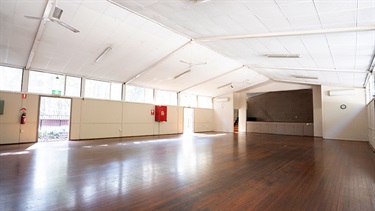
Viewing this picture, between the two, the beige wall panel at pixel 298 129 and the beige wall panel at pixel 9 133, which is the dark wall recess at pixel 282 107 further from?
the beige wall panel at pixel 9 133

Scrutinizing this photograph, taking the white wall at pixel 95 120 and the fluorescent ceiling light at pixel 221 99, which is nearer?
the white wall at pixel 95 120

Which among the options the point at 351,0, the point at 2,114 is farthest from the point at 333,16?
the point at 2,114

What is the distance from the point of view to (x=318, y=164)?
4.70 metres

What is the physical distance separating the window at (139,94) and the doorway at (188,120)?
3.36 meters

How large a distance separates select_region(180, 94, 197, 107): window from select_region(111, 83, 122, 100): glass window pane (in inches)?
193

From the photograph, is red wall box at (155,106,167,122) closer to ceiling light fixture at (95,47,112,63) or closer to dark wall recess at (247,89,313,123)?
ceiling light fixture at (95,47,112,63)

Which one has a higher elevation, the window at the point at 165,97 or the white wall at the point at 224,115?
the window at the point at 165,97

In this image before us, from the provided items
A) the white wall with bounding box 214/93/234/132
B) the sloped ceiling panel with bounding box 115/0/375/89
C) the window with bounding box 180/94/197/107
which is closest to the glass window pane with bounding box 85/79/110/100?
the window with bounding box 180/94/197/107

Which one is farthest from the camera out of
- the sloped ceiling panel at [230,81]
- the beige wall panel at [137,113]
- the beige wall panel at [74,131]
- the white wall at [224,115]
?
the white wall at [224,115]

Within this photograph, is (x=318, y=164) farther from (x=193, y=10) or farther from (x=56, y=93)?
(x=56, y=93)

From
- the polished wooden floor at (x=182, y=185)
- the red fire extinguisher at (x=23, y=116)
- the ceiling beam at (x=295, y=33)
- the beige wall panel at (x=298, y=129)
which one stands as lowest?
the polished wooden floor at (x=182, y=185)

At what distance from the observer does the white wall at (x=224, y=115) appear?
1630 centimetres

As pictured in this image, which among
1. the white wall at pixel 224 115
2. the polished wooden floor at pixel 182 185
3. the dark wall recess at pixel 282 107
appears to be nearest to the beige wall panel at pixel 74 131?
the polished wooden floor at pixel 182 185

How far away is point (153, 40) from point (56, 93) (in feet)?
16.5
